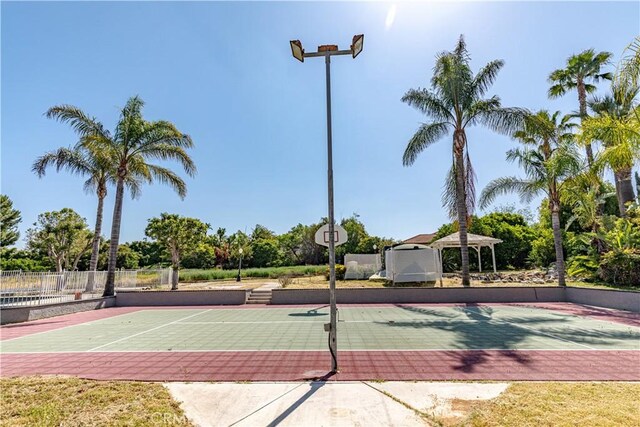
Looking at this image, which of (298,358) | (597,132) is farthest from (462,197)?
(298,358)

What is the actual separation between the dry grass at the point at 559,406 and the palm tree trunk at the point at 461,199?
33.9 feet

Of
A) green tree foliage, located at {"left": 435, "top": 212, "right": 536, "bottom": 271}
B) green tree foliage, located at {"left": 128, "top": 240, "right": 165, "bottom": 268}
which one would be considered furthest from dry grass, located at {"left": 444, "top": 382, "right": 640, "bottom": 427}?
green tree foliage, located at {"left": 128, "top": 240, "right": 165, "bottom": 268}

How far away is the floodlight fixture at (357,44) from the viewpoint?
230 inches

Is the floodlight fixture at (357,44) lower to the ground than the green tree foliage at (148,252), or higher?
higher

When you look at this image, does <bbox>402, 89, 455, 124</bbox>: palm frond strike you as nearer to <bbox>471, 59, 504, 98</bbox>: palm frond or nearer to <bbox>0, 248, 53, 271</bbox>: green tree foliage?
<bbox>471, 59, 504, 98</bbox>: palm frond

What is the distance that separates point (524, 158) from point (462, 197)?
346 centimetres

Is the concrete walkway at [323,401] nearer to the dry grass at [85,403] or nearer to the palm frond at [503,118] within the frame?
the dry grass at [85,403]

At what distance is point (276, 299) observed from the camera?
50.6 ft

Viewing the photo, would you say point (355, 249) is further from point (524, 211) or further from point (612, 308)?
point (524, 211)

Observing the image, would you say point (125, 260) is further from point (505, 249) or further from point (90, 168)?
point (505, 249)

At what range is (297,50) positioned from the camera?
19.5ft

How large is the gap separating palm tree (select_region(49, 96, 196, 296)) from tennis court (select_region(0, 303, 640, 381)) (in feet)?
18.4

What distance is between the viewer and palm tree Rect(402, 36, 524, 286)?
14.4 m

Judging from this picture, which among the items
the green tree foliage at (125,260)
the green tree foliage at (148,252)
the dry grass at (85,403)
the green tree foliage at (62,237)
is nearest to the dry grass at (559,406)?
the dry grass at (85,403)
